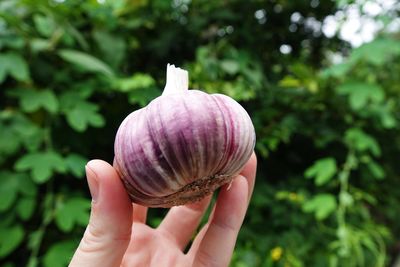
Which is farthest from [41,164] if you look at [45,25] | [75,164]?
[45,25]

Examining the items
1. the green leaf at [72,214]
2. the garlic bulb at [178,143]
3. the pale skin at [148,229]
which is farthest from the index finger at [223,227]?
the green leaf at [72,214]

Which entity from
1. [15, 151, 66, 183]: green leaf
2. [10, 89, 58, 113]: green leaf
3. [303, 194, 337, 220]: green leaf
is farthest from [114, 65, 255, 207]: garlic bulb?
[303, 194, 337, 220]: green leaf

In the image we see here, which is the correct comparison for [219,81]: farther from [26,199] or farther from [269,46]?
[26,199]

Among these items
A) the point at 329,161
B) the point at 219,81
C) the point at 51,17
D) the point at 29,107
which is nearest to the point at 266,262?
the point at 329,161

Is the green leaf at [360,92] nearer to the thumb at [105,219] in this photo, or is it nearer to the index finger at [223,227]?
the index finger at [223,227]

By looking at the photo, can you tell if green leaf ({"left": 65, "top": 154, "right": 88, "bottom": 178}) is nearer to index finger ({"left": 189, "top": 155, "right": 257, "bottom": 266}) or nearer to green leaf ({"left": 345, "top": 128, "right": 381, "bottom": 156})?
index finger ({"left": 189, "top": 155, "right": 257, "bottom": 266})
